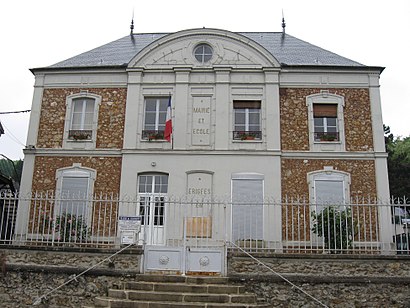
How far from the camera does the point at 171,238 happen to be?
12.1 metres

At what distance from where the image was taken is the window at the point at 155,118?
45.5ft

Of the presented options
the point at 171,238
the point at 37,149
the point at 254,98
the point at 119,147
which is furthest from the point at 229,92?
the point at 37,149

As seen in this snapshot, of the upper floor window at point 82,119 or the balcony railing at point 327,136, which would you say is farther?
the upper floor window at point 82,119

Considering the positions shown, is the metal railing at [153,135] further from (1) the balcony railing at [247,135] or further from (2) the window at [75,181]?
(1) the balcony railing at [247,135]

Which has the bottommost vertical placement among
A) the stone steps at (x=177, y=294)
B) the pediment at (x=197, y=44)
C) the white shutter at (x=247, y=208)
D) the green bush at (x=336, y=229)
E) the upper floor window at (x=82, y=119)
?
the stone steps at (x=177, y=294)

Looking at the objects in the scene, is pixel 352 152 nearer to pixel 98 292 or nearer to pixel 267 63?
pixel 267 63

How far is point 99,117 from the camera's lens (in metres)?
14.2

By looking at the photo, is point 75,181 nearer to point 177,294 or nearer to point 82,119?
point 82,119

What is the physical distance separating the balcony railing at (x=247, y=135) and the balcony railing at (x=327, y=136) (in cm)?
174

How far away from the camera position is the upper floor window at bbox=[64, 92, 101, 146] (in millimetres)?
14008

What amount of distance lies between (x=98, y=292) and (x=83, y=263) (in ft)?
2.01

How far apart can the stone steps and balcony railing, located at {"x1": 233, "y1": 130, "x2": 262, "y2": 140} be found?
6445 millimetres

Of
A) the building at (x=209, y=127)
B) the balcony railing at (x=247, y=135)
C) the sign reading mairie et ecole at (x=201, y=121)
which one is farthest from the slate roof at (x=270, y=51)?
the sign reading mairie et ecole at (x=201, y=121)

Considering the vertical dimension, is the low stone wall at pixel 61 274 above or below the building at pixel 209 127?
below
